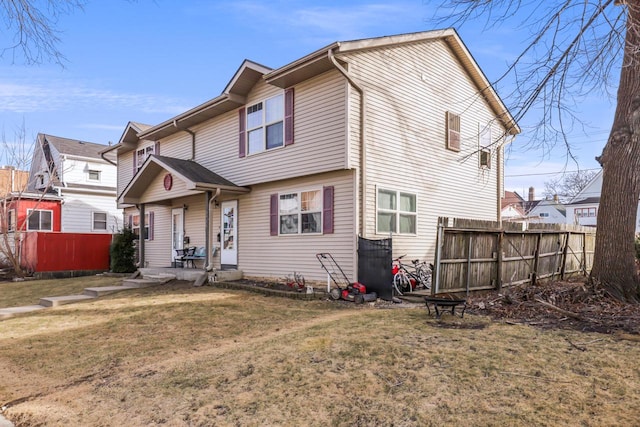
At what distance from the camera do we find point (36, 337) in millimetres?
7402

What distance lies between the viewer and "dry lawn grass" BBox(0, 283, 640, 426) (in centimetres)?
364

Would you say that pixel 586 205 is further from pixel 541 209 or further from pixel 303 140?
pixel 303 140

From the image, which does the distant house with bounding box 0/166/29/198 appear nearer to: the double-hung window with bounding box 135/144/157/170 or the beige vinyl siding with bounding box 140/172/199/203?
the double-hung window with bounding box 135/144/157/170

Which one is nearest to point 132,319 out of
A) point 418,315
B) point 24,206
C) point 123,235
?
point 418,315

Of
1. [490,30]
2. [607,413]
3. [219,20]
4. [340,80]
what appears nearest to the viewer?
[607,413]

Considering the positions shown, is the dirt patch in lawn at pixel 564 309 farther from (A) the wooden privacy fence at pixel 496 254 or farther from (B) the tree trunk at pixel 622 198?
(A) the wooden privacy fence at pixel 496 254

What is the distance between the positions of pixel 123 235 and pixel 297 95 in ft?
35.8

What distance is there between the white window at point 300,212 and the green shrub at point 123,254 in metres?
9.15

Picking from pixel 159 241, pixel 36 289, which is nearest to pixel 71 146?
pixel 159 241

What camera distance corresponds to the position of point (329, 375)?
4.46 metres

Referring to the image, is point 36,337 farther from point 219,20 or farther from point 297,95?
point 297,95

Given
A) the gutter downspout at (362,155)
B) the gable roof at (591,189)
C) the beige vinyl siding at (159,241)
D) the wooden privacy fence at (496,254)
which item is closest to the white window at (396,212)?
the gutter downspout at (362,155)

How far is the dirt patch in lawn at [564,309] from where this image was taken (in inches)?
236

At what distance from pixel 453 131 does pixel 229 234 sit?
8.06m
